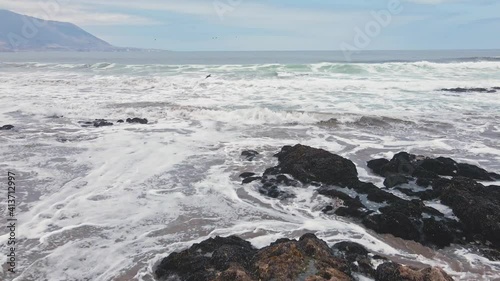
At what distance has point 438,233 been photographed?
627 cm

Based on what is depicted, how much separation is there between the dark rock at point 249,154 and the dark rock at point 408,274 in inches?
255

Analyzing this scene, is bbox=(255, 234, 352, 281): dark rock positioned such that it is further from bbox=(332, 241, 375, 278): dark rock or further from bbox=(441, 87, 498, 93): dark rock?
bbox=(441, 87, 498, 93): dark rock

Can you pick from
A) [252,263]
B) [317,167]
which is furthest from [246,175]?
[252,263]

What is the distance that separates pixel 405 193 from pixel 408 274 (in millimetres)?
4246

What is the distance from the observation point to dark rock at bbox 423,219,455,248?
6207 millimetres

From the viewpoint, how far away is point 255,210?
7535 millimetres

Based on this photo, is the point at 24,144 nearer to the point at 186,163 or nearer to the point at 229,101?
the point at 186,163

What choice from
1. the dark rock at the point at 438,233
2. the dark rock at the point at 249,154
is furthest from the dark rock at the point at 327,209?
the dark rock at the point at 249,154

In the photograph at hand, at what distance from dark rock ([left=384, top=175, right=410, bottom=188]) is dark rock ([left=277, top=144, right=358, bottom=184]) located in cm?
67

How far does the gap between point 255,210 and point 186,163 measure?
3.62 meters

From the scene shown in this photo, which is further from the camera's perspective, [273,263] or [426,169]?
[426,169]

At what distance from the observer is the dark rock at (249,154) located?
11.0m

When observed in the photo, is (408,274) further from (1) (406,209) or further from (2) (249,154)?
(2) (249,154)

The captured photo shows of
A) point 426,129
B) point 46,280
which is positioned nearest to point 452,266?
point 46,280
